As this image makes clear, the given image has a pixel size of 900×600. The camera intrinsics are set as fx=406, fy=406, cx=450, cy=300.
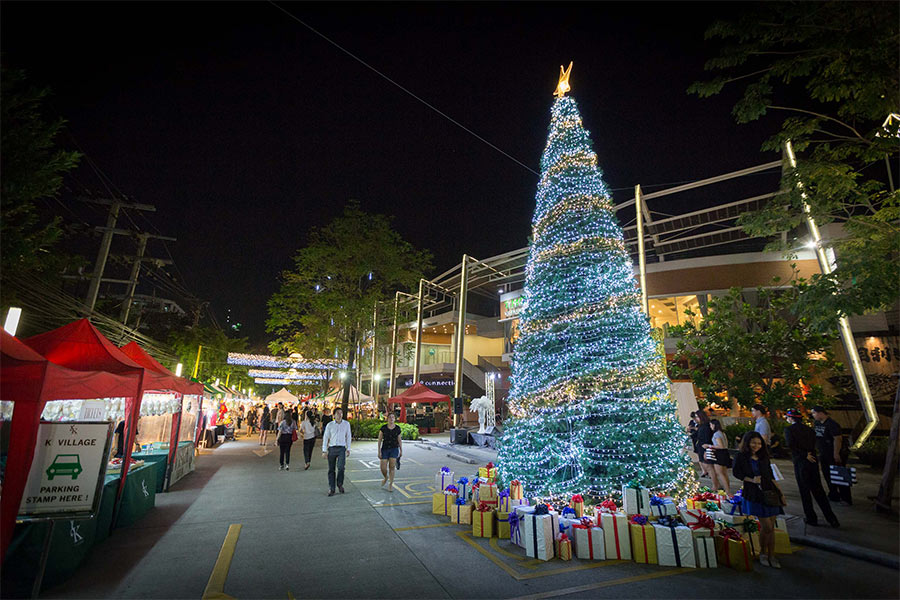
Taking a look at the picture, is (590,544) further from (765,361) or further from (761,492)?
(765,361)

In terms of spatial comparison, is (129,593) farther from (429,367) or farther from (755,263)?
(429,367)

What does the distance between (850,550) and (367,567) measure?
230 inches

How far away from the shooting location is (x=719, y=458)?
7.59 m

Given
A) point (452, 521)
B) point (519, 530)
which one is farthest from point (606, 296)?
point (452, 521)

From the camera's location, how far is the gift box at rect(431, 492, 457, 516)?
261 inches

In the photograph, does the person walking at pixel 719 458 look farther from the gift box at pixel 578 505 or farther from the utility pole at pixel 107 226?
the utility pole at pixel 107 226

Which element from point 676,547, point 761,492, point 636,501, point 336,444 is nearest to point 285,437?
point 336,444

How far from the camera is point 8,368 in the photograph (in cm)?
416

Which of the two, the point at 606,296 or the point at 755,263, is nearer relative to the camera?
the point at 606,296

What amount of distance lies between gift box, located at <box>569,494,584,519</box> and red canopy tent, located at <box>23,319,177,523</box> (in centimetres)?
658

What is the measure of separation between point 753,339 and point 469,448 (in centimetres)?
1146

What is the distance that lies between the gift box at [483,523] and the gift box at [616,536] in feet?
4.90

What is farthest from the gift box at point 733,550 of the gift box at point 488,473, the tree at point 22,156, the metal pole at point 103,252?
the metal pole at point 103,252

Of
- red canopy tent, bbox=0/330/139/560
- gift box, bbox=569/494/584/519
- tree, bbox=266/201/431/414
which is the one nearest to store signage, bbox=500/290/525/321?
tree, bbox=266/201/431/414
